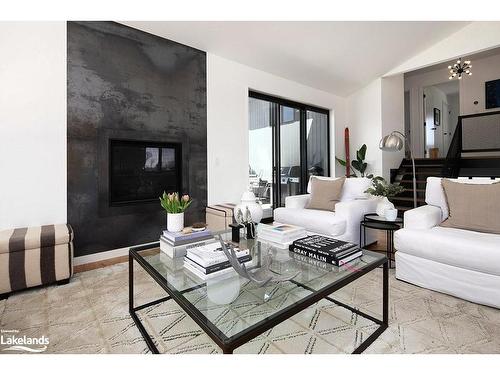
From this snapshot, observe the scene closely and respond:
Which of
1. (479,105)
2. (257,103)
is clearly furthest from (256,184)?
(479,105)

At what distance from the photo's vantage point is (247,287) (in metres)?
1.28

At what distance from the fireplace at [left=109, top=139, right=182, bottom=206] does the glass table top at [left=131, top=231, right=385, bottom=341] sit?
1.60 m

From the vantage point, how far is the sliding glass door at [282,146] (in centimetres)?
459

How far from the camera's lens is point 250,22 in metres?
3.24

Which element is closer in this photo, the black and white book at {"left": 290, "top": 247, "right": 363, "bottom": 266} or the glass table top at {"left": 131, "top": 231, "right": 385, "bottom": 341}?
the glass table top at {"left": 131, "top": 231, "right": 385, "bottom": 341}

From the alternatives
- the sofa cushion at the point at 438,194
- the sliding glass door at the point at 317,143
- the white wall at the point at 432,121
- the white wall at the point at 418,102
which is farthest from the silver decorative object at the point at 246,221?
the white wall at the point at 432,121

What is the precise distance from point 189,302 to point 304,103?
4753 millimetres

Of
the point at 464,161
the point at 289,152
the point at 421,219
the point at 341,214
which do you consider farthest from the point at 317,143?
the point at 421,219

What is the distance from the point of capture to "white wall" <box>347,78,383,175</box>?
542cm

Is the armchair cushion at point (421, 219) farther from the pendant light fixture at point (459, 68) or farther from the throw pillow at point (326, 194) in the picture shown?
the pendant light fixture at point (459, 68)

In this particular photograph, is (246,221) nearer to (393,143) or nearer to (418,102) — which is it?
(393,143)

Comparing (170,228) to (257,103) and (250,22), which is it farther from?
(257,103)

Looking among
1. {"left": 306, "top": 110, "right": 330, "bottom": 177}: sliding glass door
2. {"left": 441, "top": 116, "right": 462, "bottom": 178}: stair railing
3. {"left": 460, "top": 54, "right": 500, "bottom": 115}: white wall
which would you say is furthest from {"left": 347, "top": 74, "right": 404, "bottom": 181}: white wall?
{"left": 460, "top": 54, "right": 500, "bottom": 115}: white wall

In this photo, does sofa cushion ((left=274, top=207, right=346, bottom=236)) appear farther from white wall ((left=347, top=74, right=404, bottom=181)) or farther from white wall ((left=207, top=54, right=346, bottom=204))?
white wall ((left=347, top=74, right=404, bottom=181))
